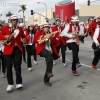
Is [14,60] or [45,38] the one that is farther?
[45,38]

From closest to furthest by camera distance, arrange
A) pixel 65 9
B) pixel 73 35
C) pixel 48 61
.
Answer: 1. pixel 48 61
2. pixel 73 35
3. pixel 65 9

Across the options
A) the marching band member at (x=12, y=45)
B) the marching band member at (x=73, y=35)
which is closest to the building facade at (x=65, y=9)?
the marching band member at (x=73, y=35)

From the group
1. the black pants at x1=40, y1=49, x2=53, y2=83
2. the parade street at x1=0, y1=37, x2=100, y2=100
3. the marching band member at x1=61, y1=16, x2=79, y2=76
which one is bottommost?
the parade street at x1=0, y1=37, x2=100, y2=100

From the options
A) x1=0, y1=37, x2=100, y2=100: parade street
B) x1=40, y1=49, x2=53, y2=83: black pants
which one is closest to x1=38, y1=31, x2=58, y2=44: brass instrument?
x1=40, y1=49, x2=53, y2=83: black pants

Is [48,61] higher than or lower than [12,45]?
lower

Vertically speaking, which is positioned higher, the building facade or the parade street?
the building facade

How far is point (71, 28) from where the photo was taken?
7.49m

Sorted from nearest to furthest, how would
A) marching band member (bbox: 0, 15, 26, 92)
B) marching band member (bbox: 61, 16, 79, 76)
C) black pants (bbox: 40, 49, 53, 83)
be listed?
marching band member (bbox: 0, 15, 26, 92) → black pants (bbox: 40, 49, 53, 83) → marching band member (bbox: 61, 16, 79, 76)

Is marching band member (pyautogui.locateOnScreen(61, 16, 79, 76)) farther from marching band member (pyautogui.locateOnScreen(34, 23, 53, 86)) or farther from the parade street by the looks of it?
marching band member (pyautogui.locateOnScreen(34, 23, 53, 86))

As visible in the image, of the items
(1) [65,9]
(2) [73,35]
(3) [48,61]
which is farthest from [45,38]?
(1) [65,9]

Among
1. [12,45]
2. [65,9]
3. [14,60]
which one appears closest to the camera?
[12,45]

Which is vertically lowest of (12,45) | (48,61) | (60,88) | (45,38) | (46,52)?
(60,88)

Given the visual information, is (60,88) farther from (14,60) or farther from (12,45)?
(12,45)

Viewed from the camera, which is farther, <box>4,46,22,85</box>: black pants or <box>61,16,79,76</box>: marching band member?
Result: <box>61,16,79,76</box>: marching band member
